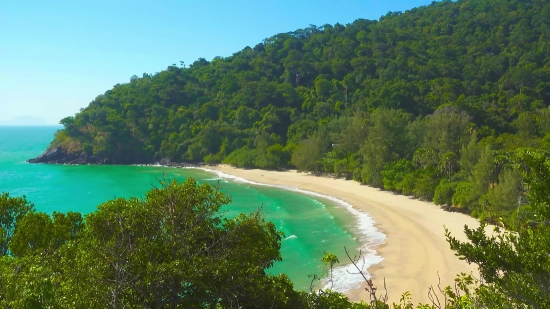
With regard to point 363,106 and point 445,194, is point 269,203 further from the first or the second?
point 363,106

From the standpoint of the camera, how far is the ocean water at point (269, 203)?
2311 centimetres

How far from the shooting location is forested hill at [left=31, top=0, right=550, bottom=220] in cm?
4209

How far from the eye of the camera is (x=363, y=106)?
65.3 metres

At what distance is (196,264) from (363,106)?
59.8 meters

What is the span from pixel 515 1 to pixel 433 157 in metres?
82.8

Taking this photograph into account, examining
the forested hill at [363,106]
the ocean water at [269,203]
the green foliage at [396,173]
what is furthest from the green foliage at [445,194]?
the ocean water at [269,203]

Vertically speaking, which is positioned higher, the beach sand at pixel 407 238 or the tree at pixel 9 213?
the tree at pixel 9 213

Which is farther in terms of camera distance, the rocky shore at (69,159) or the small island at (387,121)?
the rocky shore at (69,159)

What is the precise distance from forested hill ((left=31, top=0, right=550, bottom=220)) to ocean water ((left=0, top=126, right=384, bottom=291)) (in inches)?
258

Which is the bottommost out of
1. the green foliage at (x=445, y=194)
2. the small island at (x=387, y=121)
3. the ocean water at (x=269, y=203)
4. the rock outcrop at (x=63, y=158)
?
the ocean water at (x=269, y=203)

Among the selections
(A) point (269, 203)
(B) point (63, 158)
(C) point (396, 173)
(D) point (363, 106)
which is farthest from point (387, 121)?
(B) point (63, 158)

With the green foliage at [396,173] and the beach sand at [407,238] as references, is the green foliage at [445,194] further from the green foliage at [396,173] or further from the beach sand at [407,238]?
the green foliage at [396,173]

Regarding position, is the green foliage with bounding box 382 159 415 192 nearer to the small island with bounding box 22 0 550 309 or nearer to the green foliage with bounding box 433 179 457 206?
the small island with bounding box 22 0 550 309

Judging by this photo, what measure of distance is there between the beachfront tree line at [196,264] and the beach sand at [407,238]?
11.3 feet
